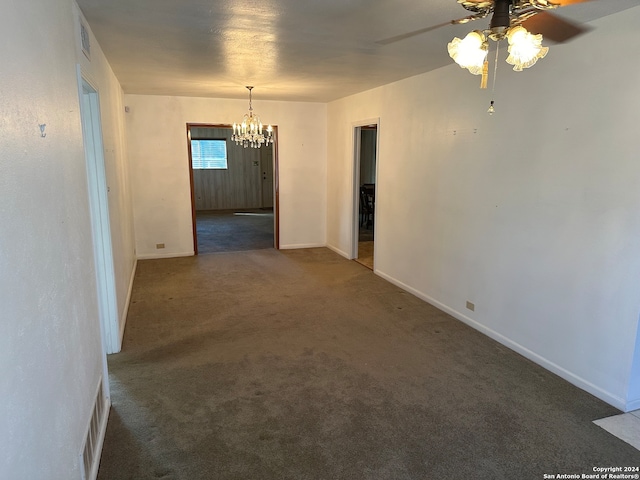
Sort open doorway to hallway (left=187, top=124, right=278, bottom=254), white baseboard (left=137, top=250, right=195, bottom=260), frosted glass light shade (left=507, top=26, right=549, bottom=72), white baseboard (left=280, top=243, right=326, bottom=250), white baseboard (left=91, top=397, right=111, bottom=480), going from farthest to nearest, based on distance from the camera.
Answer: open doorway to hallway (left=187, top=124, right=278, bottom=254) → white baseboard (left=280, top=243, right=326, bottom=250) → white baseboard (left=137, top=250, right=195, bottom=260) → white baseboard (left=91, top=397, right=111, bottom=480) → frosted glass light shade (left=507, top=26, right=549, bottom=72)

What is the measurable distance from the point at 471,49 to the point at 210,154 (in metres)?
10.8

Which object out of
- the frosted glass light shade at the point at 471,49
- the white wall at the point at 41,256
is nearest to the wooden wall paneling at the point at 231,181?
the white wall at the point at 41,256

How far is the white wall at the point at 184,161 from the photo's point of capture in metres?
6.09

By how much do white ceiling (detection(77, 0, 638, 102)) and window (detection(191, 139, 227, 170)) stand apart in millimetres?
6667

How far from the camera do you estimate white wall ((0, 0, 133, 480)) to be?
3.67ft

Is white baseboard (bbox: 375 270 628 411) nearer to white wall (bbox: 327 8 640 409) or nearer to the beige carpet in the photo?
white wall (bbox: 327 8 640 409)

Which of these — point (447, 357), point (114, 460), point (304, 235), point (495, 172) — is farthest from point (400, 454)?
point (304, 235)

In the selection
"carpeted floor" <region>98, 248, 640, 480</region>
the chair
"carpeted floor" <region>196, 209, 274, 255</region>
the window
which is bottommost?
"carpeted floor" <region>98, 248, 640, 480</region>

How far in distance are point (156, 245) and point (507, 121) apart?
17.2 feet

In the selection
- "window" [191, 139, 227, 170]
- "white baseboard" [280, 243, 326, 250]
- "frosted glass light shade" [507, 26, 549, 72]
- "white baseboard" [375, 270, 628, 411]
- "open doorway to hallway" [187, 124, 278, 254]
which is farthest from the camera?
"window" [191, 139, 227, 170]

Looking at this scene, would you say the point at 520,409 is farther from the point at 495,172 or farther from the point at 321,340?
the point at 495,172

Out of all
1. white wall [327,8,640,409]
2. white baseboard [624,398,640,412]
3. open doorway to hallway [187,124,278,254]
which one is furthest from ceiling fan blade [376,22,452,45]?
open doorway to hallway [187,124,278,254]

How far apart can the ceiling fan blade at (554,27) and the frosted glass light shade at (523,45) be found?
1.02m

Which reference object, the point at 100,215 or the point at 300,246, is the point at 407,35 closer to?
the point at 100,215
